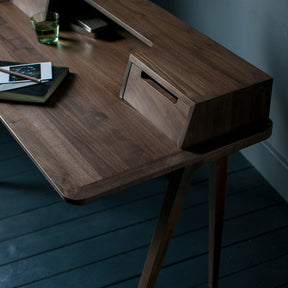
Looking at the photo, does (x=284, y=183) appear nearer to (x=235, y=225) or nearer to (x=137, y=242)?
(x=235, y=225)

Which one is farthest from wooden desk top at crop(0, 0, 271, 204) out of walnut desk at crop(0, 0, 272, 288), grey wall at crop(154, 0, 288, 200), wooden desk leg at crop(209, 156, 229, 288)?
grey wall at crop(154, 0, 288, 200)

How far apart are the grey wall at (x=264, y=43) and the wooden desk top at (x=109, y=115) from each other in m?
0.51

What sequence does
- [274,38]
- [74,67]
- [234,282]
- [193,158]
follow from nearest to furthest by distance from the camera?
[193,158]
[74,67]
[234,282]
[274,38]

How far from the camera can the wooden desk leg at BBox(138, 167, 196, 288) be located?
4.40ft

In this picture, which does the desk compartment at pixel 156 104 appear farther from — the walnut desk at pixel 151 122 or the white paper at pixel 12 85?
the white paper at pixel 12 85

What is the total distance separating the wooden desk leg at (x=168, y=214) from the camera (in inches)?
52.8

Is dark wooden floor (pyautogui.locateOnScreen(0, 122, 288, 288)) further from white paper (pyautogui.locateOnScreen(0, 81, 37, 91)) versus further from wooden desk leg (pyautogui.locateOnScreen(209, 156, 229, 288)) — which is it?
white paper (pyautogui.locateOnScreen(0, 81, 37, 91))

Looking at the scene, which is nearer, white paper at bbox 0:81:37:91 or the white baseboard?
white paper at bbox 0:81:37:91

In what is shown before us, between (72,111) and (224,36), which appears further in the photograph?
(224,36)

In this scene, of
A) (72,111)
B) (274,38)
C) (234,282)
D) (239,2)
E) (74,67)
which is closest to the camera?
(72,111)

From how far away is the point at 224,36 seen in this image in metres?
2.35

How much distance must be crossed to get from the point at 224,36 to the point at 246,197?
763 mm

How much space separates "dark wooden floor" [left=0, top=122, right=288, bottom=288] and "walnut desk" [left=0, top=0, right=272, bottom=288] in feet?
1.35

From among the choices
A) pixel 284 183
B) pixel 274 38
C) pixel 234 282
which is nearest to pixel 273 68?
pixel 274 38
